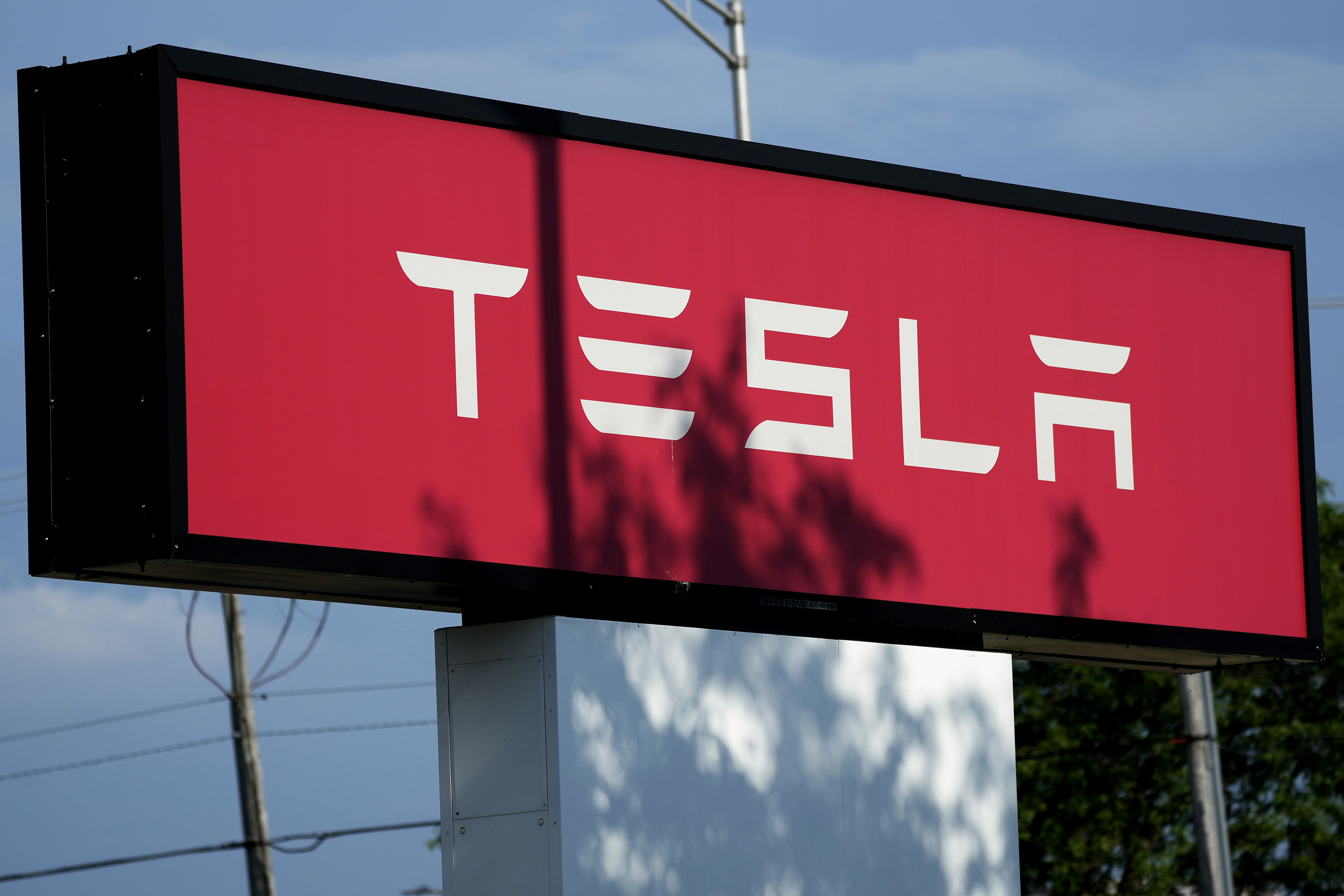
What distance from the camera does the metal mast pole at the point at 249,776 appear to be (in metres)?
23.5

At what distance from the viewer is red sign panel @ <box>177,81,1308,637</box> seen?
7.55 meters

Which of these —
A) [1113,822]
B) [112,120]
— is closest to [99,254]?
[112,120]

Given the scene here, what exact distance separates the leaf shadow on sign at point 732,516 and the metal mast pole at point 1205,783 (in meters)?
12.1

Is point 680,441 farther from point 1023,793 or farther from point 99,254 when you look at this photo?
point 1023,793

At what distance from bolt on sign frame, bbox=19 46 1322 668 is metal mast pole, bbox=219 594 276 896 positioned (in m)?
15.7

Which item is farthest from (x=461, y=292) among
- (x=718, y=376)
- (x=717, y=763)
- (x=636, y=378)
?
(x=717, y=763)

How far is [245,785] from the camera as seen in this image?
2386 cm

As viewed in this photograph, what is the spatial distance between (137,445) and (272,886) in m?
17.4

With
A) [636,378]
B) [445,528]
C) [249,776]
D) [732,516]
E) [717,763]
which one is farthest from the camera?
[249,776]

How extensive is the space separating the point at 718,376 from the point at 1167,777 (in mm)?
25076

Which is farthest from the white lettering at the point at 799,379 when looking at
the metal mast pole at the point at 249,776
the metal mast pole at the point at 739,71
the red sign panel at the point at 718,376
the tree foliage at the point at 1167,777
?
the tree foliage at the point at 1167,777

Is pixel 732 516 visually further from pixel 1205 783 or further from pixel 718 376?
pixel 1205 783

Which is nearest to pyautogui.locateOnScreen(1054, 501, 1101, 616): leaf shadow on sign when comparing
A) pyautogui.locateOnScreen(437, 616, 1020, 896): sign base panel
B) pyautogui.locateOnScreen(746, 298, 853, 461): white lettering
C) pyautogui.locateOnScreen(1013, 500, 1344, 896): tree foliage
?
pyautogui.locateOnScreen(437, 616, 1020, 896): sign base panel

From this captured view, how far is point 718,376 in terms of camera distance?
862 centimetres
